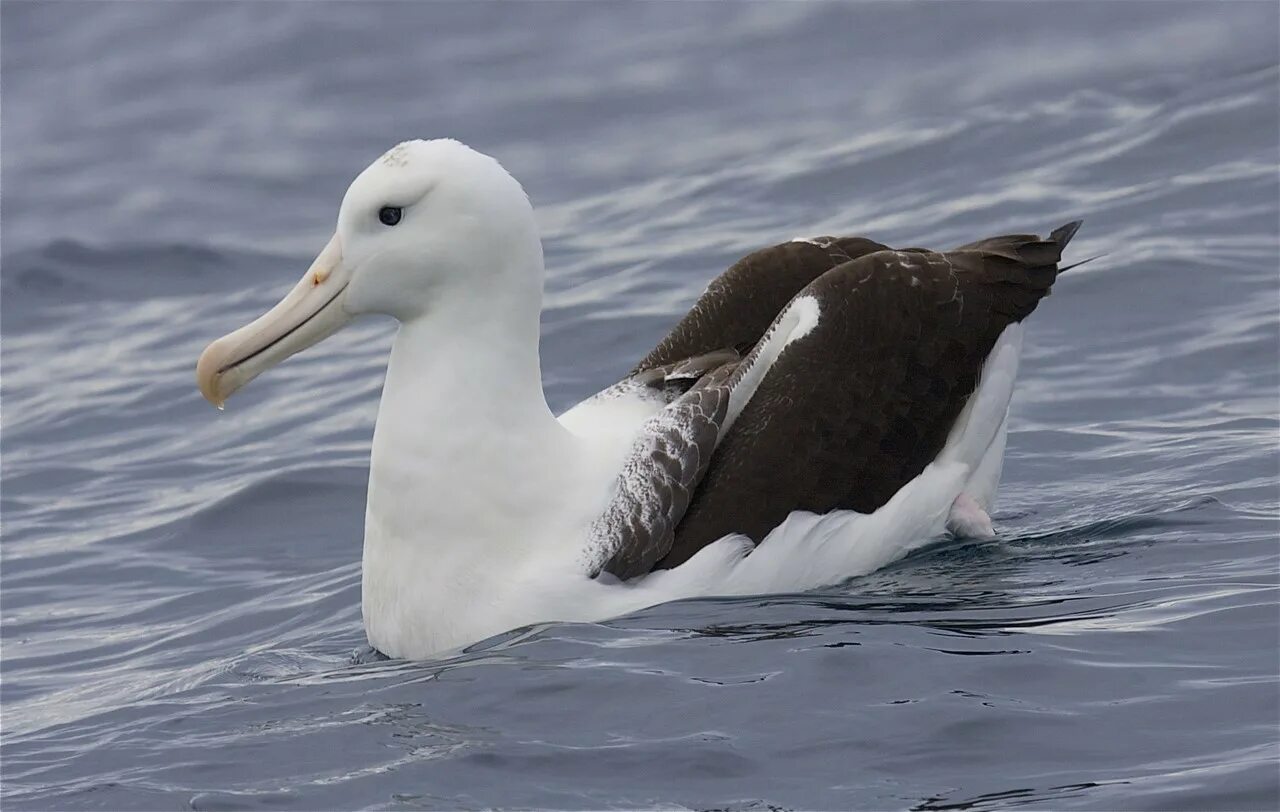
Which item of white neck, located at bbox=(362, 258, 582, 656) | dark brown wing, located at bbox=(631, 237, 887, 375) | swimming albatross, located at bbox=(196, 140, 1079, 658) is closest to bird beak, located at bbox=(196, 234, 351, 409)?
swimming albatross, located at bbox=(196, 140, 1079, 658)

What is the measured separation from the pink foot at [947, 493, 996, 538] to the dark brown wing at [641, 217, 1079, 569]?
255 mm

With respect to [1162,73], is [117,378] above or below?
below

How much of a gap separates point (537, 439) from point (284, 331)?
1.06 meters

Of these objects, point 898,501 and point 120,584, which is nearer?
point 898,501

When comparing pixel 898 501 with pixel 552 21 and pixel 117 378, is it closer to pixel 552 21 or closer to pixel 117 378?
pixel 117 378

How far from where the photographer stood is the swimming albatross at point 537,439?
7.43 meters

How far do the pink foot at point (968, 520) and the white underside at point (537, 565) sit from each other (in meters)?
0.65

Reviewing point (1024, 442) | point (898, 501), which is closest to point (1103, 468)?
point (1024, 442)

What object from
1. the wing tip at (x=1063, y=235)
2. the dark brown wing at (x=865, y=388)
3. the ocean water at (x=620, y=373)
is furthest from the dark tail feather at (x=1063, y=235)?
the ocean water at (x=620, y=373)

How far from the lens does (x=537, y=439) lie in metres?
7.59

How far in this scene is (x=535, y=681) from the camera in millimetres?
6855

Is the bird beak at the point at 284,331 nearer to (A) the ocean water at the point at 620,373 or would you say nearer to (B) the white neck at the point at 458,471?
(B) the white neck at the point at 458,471

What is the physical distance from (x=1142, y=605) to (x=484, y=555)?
2.45 meters

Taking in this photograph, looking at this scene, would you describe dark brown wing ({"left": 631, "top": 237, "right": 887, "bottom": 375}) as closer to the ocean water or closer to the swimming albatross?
the swimming albatross
